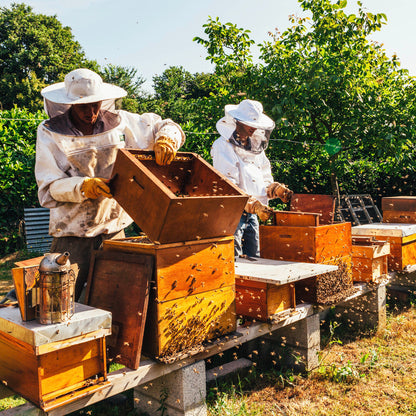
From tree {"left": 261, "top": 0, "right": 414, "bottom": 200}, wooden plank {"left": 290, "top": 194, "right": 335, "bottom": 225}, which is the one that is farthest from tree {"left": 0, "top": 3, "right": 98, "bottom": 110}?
wooden plank {"left": 290, "top": 194, "right": 335, "bottom": 225}

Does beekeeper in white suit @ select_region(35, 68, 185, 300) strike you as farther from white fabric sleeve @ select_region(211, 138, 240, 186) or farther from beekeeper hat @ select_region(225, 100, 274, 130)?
beekeeper hat @ select_region(225, 100, 274, 130)

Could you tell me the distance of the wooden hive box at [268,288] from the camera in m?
2.68

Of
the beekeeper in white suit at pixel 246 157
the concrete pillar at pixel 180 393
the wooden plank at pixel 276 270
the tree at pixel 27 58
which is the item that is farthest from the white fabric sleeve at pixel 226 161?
the tree at pixel 27 58

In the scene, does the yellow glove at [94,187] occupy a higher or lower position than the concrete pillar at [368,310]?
higher

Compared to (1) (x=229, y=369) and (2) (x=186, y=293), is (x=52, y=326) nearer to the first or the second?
(2) (x=186, y=293)

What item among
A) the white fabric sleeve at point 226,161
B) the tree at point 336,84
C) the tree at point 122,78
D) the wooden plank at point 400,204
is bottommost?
the wooden plank at point 400,204

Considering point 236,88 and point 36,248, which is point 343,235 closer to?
point 236,88

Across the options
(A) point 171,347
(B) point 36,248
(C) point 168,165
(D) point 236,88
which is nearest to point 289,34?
(D) point 236,88

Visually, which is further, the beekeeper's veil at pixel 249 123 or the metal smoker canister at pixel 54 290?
the beekeeper's veil at pixel 249 123

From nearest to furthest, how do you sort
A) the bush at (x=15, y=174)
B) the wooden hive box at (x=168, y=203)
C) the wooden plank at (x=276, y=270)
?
the wooden hive box at (x=168, y=203), the wooden plank at (x=276, y=270), the bush at (x=15, y=174)

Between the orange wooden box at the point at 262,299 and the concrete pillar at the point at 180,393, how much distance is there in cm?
57

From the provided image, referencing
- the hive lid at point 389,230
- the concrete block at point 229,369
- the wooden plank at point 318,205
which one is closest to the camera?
the concrete block at point 229,369

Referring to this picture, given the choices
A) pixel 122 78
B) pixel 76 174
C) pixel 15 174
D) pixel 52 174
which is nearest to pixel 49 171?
pixel 52 174

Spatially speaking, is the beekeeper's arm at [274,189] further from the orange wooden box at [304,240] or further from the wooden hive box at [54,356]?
the wooden hive box at [54,356]
